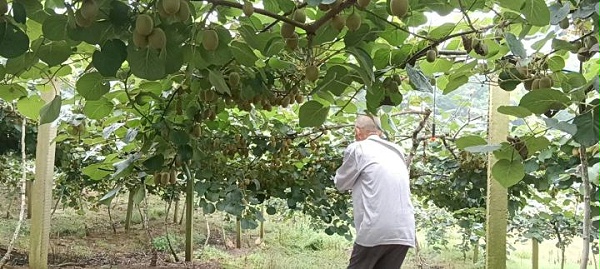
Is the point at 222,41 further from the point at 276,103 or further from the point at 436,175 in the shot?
the point at 436,175

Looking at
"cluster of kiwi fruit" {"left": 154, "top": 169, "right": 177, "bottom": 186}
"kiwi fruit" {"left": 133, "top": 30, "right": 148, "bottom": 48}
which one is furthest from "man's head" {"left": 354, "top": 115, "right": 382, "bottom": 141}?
"kiwi fruit" {"left": 133, "top": 30, "right": 148, "bottom": 48}

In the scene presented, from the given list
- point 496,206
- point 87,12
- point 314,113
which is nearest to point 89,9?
point 87,12

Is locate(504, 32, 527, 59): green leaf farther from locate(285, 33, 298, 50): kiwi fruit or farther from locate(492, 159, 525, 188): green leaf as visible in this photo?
locate(285, 33, 298, 50): kiwi fruit

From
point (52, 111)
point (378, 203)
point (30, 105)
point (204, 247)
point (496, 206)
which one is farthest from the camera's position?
point (204, 247)

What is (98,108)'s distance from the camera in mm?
1451

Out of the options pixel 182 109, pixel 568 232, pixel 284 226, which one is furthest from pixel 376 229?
pixel 284 226

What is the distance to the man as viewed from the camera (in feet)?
7.62

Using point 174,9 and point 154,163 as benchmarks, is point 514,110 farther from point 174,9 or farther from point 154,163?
point 154,163

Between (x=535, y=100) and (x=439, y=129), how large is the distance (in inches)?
114

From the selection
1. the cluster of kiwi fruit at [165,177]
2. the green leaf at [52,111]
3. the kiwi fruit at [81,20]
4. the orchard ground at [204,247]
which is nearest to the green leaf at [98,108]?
the cluster of kiwi fruit at [165,177]

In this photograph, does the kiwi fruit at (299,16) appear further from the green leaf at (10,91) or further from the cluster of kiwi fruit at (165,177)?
the cluster of kiwi fruit at (165,177)

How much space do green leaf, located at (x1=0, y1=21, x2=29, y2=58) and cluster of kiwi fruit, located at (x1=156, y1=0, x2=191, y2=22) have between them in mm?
195

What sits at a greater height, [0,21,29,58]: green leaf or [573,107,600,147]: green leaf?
[0,21,29,58]: green leaf

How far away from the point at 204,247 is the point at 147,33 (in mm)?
5935
